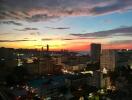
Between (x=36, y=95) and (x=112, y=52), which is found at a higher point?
(x=112, y=52)

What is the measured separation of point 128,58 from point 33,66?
548cm

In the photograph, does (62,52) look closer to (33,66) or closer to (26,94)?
(33,66)

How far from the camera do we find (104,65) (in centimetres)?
1002

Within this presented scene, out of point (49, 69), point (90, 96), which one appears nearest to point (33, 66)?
point (49, 69)

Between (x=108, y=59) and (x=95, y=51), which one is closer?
(x=108, y=59)

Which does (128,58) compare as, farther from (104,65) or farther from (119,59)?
(104,65)

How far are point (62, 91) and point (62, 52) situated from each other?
11936mm

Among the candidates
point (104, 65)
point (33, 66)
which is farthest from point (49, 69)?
point (104, 65)

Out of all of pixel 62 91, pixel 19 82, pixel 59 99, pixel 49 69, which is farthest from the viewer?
pixel 49 69

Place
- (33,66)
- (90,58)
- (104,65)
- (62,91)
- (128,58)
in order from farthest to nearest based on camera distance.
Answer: (90,58) → (128,58) → (104,65) → (33,66) → (62,91)

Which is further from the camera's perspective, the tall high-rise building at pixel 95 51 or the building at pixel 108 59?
the tall high-rise building at pixel 95 51

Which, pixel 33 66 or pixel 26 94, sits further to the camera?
pixel 33 66

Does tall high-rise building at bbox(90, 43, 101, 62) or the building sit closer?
the building

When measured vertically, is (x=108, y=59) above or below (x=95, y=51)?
below
